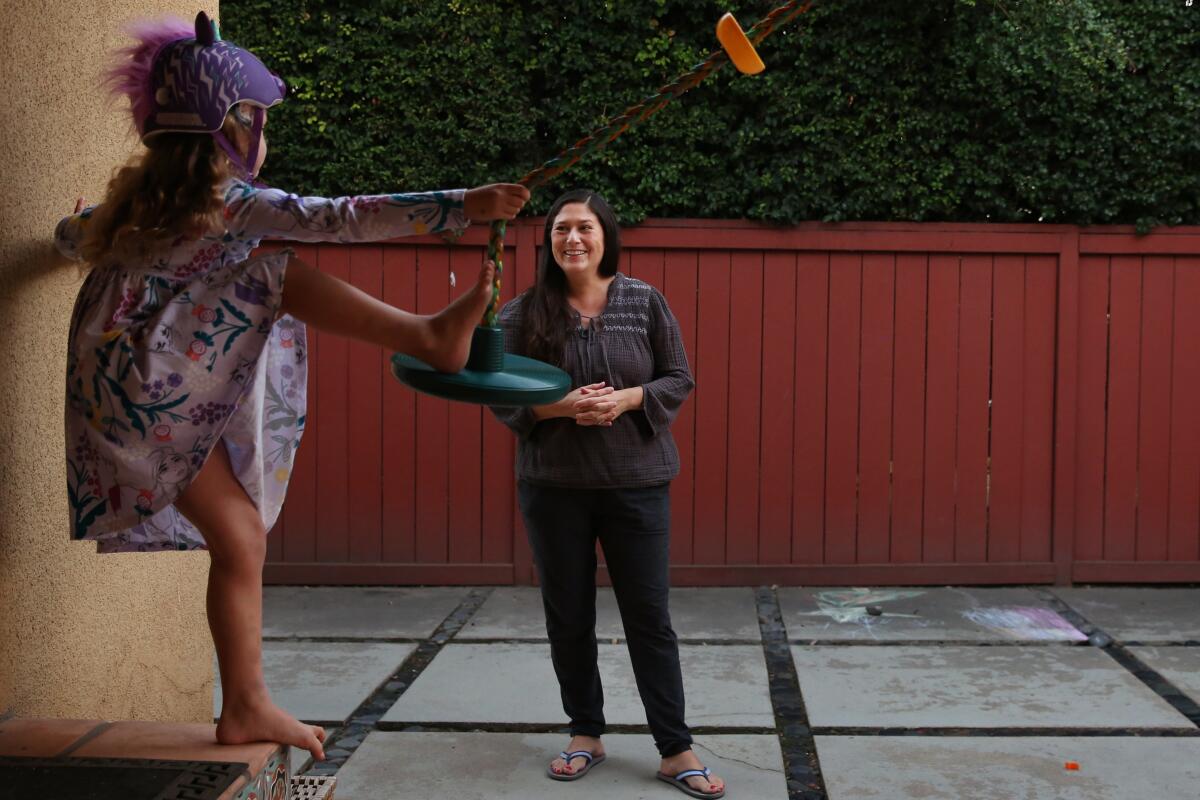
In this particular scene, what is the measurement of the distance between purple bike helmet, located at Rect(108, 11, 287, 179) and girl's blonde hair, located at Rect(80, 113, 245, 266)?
0.09 feet

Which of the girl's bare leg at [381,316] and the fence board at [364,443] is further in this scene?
the fence board at [364,443]

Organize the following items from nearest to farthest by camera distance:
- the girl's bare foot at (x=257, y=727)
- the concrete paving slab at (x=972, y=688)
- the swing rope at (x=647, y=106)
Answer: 1. the swing rope at (x=647, y=106)
2. the girl's bare foot at (x=257, y=727)
3. the concrete paving slab at (x=972, y=688)

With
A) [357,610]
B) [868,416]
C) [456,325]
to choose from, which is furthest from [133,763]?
[868,416]

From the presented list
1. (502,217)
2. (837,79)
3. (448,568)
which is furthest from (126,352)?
(837,79)

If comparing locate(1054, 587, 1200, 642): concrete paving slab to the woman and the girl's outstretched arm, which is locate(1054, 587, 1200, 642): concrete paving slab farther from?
the girl's outstretched arm

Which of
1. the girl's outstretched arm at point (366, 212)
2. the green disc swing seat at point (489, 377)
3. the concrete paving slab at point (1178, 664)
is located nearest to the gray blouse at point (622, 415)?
the green disc swing seat at point (489, 377)

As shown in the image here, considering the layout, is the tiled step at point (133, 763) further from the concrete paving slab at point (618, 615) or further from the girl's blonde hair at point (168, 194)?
the concrete paving slab at point (618, 615)

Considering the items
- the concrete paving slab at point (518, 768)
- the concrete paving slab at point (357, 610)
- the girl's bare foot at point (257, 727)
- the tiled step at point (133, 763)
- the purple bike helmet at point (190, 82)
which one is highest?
the purple bike helmet at point (190, 82)

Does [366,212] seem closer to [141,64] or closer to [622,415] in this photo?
[141,64]

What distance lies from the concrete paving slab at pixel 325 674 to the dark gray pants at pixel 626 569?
1.08 m

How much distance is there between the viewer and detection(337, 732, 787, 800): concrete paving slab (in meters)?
3.31

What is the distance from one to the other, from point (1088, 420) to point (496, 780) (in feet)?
13.0

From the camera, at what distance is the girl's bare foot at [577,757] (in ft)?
11.2

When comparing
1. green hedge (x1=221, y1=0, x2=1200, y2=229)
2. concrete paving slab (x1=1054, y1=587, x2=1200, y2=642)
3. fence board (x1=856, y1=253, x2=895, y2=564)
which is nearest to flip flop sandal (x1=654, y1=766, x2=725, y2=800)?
concrete paving slab (x1=1054, y1=587, x2=1200, y2=642)
